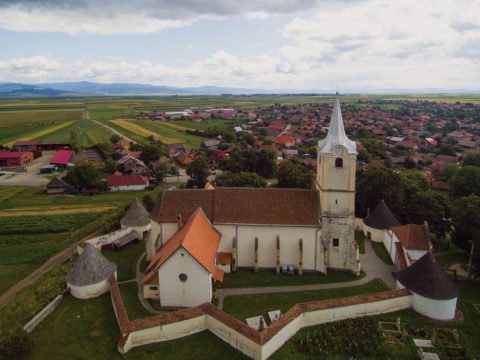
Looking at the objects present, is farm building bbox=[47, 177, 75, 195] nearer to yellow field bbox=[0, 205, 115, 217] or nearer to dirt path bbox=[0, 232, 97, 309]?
yellow field bbox=[0, 205, 115, 217]

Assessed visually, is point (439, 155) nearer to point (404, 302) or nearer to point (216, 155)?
point (216, 155)

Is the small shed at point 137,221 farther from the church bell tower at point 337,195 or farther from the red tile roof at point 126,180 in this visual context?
the red tile roof at point 126,180

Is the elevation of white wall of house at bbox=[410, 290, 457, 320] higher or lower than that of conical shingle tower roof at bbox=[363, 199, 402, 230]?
lower

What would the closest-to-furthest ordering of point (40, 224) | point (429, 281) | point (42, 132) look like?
point (429, 281) < point (40, 224) < point (42, 132)

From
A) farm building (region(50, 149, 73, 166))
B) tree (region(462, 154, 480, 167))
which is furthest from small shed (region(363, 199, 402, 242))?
farm building (region(50, 149, 73, 166))

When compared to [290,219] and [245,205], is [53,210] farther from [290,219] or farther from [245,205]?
[290,219]

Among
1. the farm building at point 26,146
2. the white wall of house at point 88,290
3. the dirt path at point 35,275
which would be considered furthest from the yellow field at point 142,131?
the white wall of house at point 88,290

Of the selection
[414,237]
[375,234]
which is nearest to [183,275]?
[414,237]
